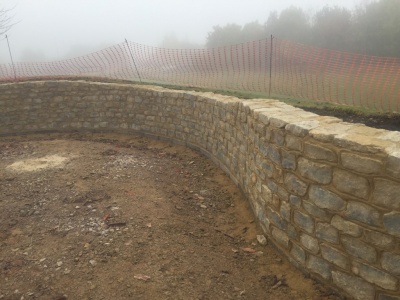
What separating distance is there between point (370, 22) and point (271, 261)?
44.4 feet

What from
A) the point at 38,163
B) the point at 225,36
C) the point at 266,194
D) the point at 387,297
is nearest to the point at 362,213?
the point at 387,297

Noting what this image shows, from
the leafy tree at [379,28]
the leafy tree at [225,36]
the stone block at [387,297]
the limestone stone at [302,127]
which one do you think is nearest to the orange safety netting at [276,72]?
the leafy tree at [379,28]

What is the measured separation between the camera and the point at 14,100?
400 inches

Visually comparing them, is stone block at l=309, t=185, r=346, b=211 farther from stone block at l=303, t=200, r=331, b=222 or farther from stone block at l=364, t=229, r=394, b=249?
stone block at l=364, t=229, r=394, b=249

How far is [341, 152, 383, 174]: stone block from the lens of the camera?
250cm

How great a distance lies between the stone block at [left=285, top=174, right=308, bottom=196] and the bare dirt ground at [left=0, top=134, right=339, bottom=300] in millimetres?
922

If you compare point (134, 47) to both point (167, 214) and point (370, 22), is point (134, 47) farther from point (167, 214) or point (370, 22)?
point (370, 22)

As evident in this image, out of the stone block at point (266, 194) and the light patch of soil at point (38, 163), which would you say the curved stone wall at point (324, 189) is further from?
the light patch of soil at point (38, 163)

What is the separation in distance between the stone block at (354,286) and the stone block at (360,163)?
3.26ft

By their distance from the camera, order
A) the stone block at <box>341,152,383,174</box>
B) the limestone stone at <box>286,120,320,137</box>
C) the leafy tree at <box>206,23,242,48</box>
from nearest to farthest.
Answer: the stone block at <box>341,152,383,174</box> → the limestone stone at <box>286,120,320,137</box> → the leafy tree at <box>206,23,242,48</box>

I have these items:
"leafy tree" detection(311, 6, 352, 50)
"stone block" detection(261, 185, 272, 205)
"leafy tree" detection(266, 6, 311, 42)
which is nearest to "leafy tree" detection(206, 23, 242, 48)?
"leafy tree" detection(266, 6, 311, 42)

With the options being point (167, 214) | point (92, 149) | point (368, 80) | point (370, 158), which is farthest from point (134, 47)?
point (370, 158)

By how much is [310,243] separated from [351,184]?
88cm

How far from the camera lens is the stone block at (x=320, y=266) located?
311 cm
